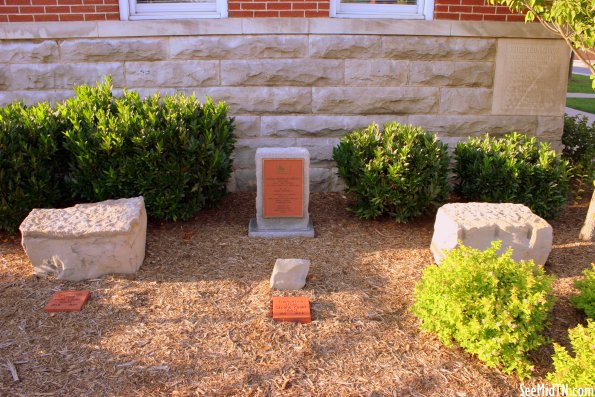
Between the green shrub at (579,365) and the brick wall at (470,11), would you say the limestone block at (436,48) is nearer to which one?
the brick wall at (470,11)

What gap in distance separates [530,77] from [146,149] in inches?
176

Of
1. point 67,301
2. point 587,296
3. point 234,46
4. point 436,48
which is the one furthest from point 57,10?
point 587,296

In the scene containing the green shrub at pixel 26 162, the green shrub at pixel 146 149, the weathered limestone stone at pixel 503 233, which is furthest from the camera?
the green shrub at pixel 146 149

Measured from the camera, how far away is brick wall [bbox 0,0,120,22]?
5961mm

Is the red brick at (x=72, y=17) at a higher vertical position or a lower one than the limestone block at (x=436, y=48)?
higher

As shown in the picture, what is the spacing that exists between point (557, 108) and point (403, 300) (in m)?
3.83

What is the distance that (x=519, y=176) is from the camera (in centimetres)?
529

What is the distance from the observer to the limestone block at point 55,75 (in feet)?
20.1

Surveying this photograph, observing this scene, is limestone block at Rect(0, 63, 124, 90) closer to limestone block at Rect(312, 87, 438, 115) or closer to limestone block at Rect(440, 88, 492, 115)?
limestone block at Rect(312, 87, 438, 115)

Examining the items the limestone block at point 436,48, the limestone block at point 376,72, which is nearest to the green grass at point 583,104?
the limestone block at point 436,48

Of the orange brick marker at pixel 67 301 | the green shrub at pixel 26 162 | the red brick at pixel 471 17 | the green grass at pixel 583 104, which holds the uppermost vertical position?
the red brick at pixel 471 17

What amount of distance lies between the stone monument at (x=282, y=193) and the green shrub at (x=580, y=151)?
11.3ft

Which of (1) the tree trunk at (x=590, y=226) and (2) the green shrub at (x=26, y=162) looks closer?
(2) the green shrub at (x=26, y=162)

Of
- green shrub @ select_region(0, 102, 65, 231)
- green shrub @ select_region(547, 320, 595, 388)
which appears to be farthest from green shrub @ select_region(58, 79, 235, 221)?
green shrub @ select_region(547, 320, 595, 388)
